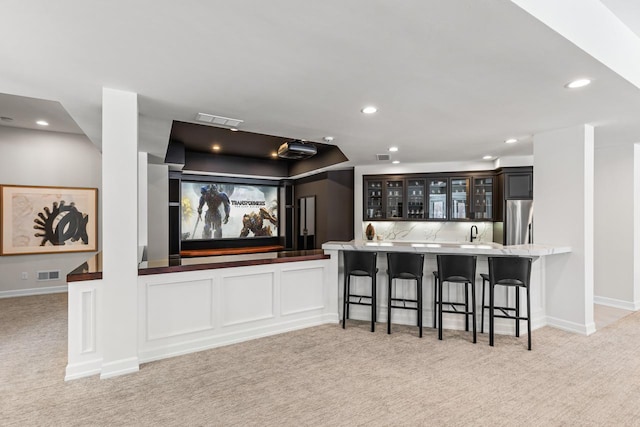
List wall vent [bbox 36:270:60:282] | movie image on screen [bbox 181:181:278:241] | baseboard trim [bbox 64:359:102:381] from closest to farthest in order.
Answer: baseboard trim [bbox 64:359:102:381] < wall vent [bbox 36:270:60:282] < movie image on screen [bbox 181:181:278:241]

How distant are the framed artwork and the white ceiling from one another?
2675 millimetres

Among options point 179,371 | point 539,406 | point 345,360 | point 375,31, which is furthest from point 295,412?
point 375,31

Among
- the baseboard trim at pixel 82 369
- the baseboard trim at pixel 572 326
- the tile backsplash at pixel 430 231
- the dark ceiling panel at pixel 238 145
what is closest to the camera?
the baseboard trim at pixel 82 369

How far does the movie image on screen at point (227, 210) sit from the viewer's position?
7574mm

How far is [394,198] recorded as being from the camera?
703cm

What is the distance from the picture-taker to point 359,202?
723 centimetres

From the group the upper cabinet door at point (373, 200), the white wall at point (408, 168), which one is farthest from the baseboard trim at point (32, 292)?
the upper cabinet door at point (373, 200)

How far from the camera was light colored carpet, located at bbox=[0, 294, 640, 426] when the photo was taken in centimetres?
229

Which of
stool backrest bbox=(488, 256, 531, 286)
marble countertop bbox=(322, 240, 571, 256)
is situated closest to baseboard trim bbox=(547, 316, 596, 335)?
marble countertop bbox=(322, 240, 571, 256)

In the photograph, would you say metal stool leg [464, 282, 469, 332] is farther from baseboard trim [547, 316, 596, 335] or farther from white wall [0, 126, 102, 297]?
white wall [0, 126, 102, 297]

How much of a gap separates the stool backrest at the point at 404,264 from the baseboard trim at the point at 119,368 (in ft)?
8.98

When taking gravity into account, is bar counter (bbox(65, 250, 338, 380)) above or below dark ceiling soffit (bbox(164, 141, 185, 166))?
below

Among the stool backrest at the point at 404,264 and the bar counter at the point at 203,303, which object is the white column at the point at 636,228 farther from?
the bar counter at the point at 203,303

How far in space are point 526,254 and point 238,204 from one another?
20.5ft
